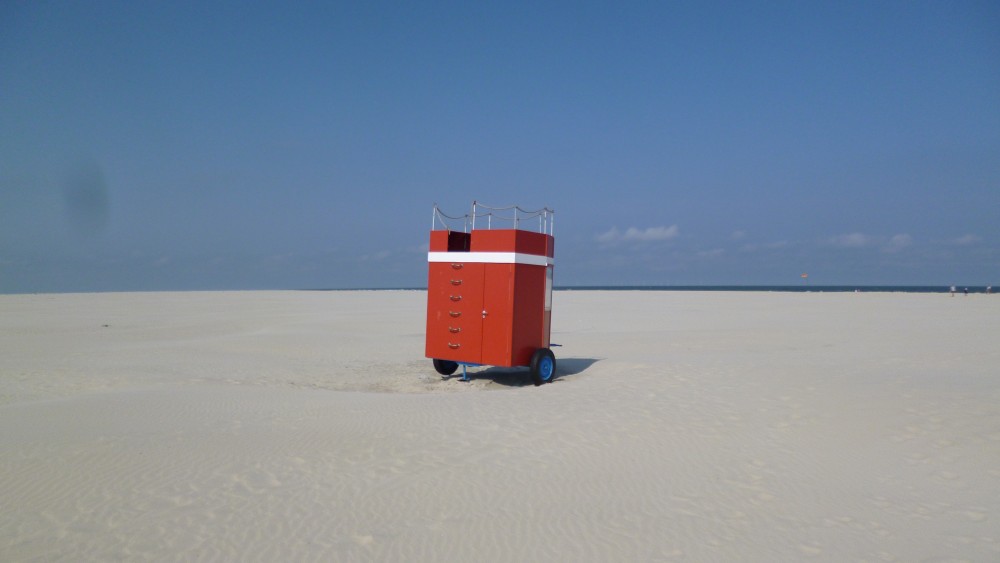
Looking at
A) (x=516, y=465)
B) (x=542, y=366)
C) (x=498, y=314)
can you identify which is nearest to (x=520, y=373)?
(x=542, y=366)

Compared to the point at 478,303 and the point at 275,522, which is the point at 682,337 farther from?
the point at 275,522

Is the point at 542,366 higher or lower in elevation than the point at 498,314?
lower

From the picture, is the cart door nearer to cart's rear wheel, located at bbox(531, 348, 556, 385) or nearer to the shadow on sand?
cart's rear wheel, located at bbox(531, 348, 556, 385)

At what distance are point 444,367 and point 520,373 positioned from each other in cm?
190

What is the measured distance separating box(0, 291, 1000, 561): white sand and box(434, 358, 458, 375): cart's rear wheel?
0.37 metres

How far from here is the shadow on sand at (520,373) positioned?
14906 mm

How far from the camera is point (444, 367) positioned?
16.0 m

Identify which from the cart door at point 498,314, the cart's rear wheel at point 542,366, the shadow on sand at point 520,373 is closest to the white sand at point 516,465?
the shadow on sand at point 520,373

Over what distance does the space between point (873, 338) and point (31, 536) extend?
23.9 metres

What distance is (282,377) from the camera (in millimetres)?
15695

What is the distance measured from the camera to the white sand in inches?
218

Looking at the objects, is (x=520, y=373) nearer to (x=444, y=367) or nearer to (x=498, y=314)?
(x=444, y=367)

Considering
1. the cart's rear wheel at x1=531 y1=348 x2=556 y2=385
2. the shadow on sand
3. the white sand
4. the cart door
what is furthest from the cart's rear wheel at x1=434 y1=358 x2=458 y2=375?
the cart's rear wheel at x1=531 y1=348 x2=556 y2=385

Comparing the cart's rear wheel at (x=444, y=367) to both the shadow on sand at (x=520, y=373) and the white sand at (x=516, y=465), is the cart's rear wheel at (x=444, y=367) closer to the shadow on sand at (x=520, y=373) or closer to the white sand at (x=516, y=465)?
the shadow on sand at (x=520, y=373)
